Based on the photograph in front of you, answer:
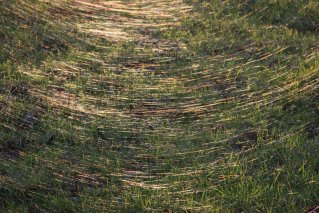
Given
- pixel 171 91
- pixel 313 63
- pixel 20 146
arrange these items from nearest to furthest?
pixel 20 146 → pixel 171 91 → pixel 313 63

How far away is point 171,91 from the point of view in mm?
4570

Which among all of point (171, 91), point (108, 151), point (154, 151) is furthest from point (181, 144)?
point (171, 91)

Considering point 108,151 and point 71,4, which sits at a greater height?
point 71,4

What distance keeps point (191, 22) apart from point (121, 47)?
1.06 metres

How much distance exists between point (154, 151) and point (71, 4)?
324cm

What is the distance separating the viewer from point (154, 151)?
3.76 metres

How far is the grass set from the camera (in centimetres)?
332

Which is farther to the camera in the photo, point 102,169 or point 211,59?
point 211,59

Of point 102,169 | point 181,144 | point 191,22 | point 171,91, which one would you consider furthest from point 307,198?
point 191,22

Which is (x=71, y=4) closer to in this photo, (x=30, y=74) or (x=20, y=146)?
(x=30, y=74)

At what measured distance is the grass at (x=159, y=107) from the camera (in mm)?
3320

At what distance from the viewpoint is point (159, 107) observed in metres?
4.32

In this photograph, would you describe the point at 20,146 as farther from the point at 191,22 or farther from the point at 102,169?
the point at 191,22

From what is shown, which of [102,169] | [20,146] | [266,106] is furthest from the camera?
[266,106]
